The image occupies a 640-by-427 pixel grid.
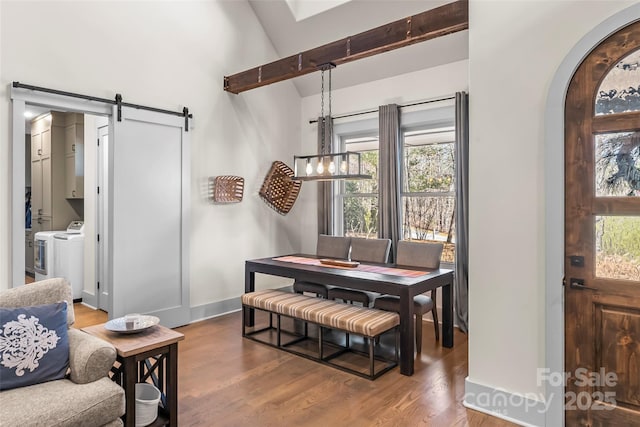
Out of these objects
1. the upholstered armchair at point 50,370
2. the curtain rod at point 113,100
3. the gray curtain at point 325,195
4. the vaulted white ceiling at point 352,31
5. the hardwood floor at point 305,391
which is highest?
the vaulted white ceiling at point 352,31

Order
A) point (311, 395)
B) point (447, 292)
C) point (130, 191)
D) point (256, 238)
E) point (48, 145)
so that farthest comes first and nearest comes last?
point (48, 145) → point (256, 238) → point (130, 191) → point (447, 292) → point (311, 395)

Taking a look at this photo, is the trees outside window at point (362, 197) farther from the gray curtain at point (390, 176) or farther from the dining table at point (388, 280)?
the dining table at point (388, 280)

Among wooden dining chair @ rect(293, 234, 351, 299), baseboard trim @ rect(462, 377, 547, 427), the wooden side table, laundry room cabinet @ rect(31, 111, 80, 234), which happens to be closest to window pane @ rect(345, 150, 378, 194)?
wooden dining chair @ rect(293, 234, 351, 299)

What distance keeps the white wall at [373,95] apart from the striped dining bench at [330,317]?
2.07 m

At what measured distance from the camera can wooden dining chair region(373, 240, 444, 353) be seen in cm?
376

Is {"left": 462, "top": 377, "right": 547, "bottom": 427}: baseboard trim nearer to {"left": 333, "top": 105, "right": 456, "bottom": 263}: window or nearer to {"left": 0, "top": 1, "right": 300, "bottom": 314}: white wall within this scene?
{"left": 333, "top": 105, "right": 456, "bottom": 263}: window

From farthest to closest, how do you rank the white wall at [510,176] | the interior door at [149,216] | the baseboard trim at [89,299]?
the baseboard trim at [89,299] → the interior door at [149,216] → the white wall at [510,176]

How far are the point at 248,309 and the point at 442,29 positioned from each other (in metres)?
3.22

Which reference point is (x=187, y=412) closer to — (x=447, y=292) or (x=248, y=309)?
(x=248, y=309)

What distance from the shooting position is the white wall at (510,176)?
7.93ft

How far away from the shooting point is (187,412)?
8.59 feet

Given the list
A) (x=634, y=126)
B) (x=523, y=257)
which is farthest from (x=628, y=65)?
(x=523, y=257)

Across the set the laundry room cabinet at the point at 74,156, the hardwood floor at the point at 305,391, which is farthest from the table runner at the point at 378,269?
the laundry room cabinet at the point at 74,156

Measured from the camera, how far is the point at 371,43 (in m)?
3.56
